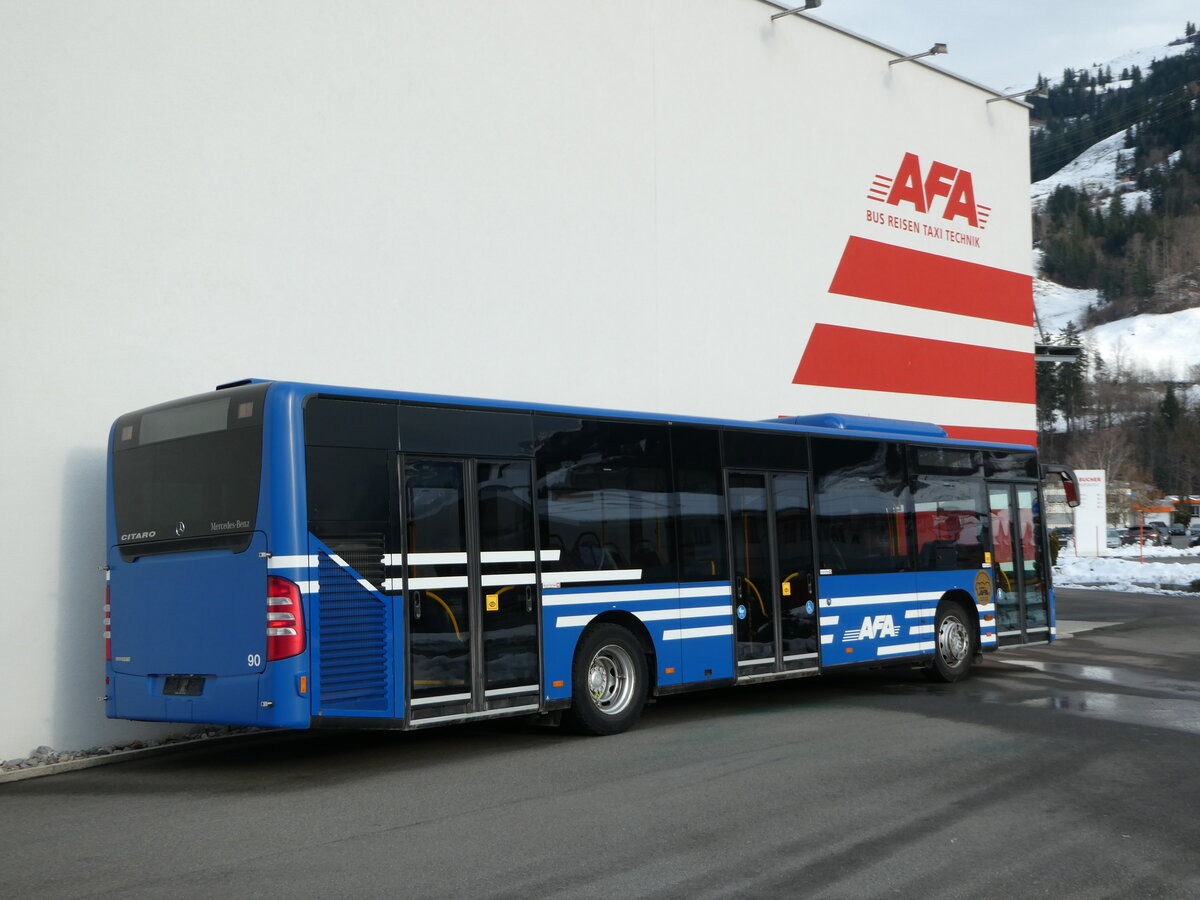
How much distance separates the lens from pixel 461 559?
9.94m

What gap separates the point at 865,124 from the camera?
2197 cm

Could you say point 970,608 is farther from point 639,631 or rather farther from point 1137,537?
point 1137,537

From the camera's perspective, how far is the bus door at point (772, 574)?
41.2 feet

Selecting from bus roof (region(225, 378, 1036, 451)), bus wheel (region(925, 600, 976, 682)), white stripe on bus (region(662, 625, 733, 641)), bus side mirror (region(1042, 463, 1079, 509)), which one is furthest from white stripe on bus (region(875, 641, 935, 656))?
white stripe on bus (region(662, 625, 733, 641))

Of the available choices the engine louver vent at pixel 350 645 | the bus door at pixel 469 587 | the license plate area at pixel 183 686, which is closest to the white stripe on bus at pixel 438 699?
the bus door at pixel 469 587

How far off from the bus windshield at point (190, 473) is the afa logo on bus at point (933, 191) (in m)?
15.2

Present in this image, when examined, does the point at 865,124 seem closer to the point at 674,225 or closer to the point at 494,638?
the point at 674,225

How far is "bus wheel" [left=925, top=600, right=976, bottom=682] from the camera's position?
15.2m

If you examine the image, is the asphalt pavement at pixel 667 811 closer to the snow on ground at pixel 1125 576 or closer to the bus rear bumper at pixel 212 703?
the bus rear bumper at pixel 212 703

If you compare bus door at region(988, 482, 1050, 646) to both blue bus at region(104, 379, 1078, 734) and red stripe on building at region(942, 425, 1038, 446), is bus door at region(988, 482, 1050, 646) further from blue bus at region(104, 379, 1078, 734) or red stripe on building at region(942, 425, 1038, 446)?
red stripe on building at region(942, 425, 1038, 446)

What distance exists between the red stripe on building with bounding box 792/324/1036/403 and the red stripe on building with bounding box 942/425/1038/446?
0.60m

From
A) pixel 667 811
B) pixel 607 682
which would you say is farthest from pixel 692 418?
pixel 667 811

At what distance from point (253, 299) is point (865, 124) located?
42.4 ft

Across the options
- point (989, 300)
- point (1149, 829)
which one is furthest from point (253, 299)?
point (989, 300)
